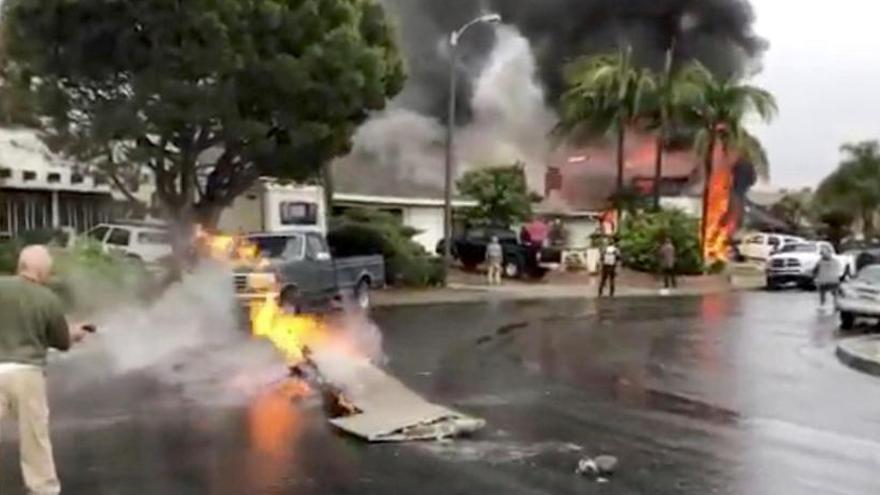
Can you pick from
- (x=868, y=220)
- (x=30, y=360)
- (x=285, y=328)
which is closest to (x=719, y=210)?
(x=868, y=220)

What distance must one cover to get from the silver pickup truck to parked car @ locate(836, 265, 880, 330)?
9473 mm

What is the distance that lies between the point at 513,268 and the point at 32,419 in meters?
38.1

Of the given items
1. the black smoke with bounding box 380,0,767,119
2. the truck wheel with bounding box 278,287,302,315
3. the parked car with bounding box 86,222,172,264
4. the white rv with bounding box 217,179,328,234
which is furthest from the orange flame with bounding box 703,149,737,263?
the truck wheel with bounding box 278,287,302,315

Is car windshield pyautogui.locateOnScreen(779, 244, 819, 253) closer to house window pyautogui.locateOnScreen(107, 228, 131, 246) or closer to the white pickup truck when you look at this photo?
the white pickup truck

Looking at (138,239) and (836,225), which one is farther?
(836,225)

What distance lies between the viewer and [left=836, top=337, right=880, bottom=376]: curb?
1788 cm

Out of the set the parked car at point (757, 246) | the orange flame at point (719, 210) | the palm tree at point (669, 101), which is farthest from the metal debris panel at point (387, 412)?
the parked car at point (757, 246)

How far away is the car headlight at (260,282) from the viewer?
23766mm

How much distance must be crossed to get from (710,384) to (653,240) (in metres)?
32.7

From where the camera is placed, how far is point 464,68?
70812mm

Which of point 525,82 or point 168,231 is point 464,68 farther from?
point 168,231

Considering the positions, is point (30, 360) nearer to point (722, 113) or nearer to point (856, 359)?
point (856, 359)

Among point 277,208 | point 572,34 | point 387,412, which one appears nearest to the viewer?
point 387,412

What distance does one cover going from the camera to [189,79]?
2922 centimetres
